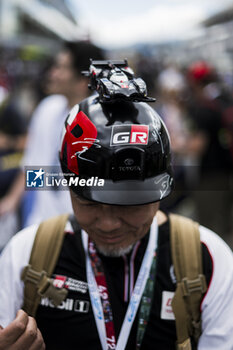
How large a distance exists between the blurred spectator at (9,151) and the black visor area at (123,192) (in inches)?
113

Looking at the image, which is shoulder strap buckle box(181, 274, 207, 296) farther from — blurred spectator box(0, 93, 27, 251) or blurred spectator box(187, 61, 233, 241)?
blurred spectator box(187, 61, 233, 241)

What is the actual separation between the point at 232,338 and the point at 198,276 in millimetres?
312

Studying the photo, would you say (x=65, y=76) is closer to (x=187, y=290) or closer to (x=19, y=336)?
(x=187, y=290)

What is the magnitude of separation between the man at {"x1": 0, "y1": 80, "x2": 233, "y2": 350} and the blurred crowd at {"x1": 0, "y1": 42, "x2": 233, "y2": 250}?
166cm

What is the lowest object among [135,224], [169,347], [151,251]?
[169,347]

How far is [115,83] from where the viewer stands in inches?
68.0

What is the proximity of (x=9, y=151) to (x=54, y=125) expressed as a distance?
82 centimetres

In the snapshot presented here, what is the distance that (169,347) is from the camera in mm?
1962

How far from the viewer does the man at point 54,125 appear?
4.07 m

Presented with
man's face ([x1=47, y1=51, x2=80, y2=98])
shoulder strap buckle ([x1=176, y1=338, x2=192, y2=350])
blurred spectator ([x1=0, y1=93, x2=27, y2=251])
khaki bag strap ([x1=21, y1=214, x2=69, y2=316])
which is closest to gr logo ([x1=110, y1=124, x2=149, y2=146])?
khaki bag strap ([x1=21, y1=214, x2=69, y2=316])

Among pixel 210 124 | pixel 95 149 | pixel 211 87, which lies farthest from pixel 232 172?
pixel 95 149

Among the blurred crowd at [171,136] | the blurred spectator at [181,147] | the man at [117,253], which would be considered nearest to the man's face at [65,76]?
the blurred crowd at [171,136]

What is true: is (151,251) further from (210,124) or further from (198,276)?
(210,124)

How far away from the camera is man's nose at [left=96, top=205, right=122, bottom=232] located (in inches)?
69.0
